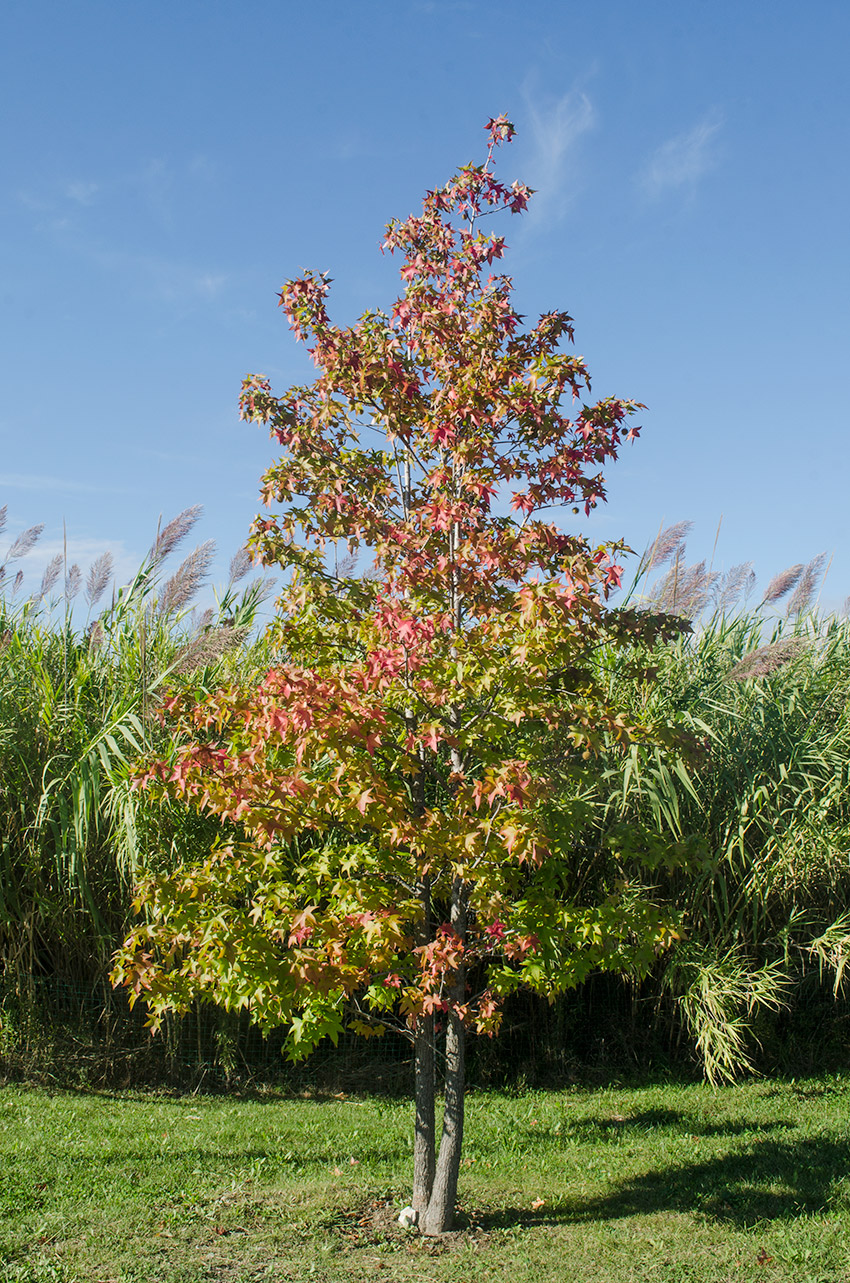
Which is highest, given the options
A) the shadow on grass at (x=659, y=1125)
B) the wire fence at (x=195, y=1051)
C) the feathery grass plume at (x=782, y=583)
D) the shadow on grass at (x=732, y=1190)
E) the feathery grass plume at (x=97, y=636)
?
the feathery grass plume at (x=782, y=583)

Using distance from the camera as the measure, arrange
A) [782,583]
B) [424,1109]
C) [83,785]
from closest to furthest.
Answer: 1. [424,1109]
2. [83,785]
3. [782,583]

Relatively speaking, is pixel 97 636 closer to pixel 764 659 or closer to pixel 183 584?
pixel 183 584

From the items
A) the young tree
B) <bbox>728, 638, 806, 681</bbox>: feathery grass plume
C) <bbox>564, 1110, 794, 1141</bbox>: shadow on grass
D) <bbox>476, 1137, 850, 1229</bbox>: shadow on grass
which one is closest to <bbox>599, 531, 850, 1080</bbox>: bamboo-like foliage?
<bbox>728, 638, 806, 681</bbox>: feathery grass plume

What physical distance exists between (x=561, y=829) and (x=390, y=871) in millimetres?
755

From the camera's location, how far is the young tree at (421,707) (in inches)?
134

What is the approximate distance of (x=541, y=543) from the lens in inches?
154

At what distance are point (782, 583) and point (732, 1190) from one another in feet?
17.6

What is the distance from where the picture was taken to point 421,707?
4012mm

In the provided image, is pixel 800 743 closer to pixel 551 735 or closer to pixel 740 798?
pixel 740 798

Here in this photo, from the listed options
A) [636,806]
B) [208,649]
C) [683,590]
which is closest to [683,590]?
[683,590]

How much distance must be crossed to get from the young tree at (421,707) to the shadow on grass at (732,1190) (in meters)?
0.68

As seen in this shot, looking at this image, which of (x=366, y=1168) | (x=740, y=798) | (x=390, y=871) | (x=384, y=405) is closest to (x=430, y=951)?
(x=390, y=871)

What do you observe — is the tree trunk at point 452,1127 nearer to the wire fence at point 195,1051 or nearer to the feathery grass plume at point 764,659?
the wire fence at point 195,1051

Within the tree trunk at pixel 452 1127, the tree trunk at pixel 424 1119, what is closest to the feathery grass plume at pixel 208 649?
the tree trunk at pixel 452 1127
